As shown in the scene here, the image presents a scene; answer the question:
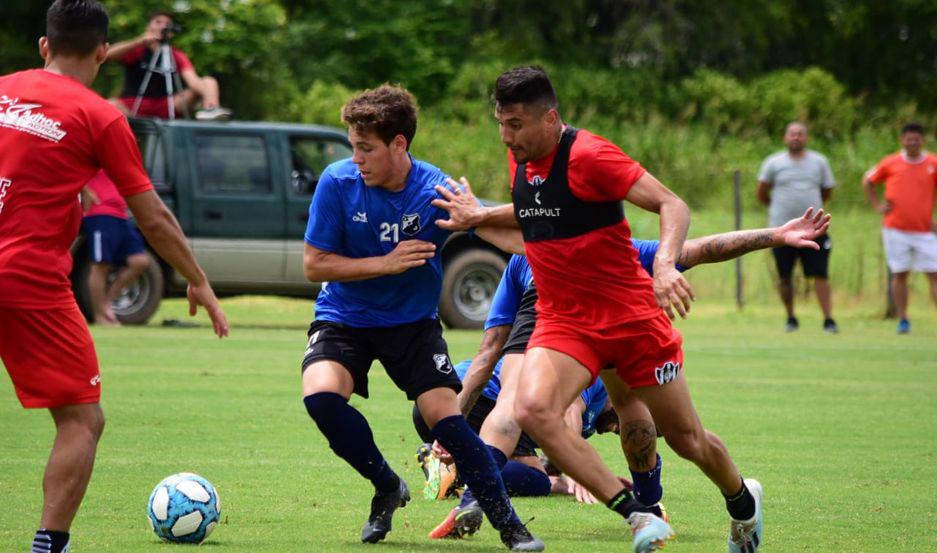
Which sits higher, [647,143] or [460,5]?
[460,5]

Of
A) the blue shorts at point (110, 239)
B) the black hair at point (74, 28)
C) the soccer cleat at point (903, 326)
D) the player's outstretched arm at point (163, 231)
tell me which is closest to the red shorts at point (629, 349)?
the player's outstretched arm at point (163, 231)

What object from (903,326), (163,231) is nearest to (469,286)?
(903,326)

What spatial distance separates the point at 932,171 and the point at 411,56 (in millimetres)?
19449

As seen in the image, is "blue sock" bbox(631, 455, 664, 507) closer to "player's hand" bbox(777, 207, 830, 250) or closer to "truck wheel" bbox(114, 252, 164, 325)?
"player's hand" bbox(777, 207, 830, 250)

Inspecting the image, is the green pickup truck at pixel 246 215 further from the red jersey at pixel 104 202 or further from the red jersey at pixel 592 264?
the red jersey at pixel 592 264

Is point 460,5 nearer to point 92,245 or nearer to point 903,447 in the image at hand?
point 92,245

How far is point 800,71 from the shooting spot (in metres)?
41.1

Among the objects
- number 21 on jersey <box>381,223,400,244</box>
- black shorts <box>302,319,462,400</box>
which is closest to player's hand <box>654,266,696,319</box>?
black shorts <box>302,319,462,400</box>

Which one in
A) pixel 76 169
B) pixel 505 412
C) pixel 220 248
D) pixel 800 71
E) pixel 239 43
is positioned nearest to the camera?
pixel 76 169

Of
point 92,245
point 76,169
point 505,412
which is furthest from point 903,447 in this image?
point 92,245

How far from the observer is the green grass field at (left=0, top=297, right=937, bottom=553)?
259 inches

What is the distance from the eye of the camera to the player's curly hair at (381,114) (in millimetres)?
6363

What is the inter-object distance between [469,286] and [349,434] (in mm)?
11189

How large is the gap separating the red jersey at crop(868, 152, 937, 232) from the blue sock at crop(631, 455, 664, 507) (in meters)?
12.1
